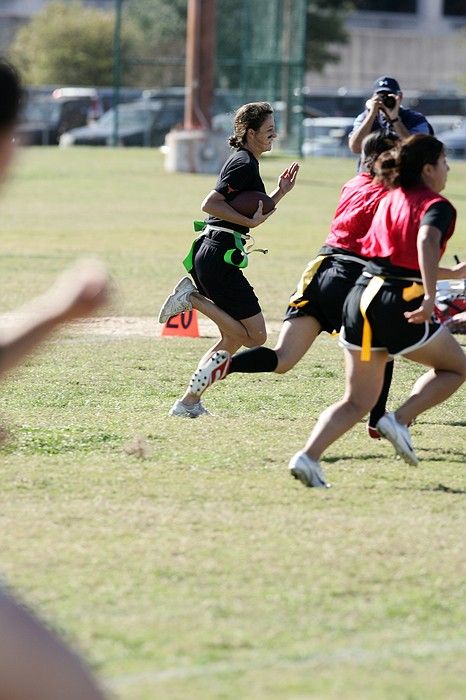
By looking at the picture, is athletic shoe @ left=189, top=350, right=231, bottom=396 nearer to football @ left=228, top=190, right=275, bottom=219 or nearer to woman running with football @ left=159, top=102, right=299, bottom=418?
woman running with football @ left=159, top=102, right=299, bottom=418

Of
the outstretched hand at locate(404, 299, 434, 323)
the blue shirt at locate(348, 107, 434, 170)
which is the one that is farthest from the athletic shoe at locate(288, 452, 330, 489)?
the blue shirt at locate(348, 107, 434, 170)

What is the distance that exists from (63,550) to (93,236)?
1600 cm

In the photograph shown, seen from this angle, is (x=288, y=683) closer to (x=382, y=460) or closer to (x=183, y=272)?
(x=382, y=460)

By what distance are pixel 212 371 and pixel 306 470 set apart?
1.69 meters

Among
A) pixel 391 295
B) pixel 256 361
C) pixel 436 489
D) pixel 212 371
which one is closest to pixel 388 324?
pixel 391 295

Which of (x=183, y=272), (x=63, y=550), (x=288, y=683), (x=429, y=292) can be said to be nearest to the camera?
(x=288, y=683)

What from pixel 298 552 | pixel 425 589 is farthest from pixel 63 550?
pixel 425 589

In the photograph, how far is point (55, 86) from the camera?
61969 mm

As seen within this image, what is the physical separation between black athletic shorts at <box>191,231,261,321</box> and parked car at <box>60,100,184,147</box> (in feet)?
114

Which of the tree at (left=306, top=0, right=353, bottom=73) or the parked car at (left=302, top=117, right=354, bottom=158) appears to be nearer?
the parked car at (left=302, top=117, right=354, bottom=158)

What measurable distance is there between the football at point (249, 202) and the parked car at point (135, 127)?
34.9 metres

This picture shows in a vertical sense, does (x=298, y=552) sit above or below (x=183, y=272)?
above

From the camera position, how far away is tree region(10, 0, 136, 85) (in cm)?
6184

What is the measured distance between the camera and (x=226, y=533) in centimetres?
601
